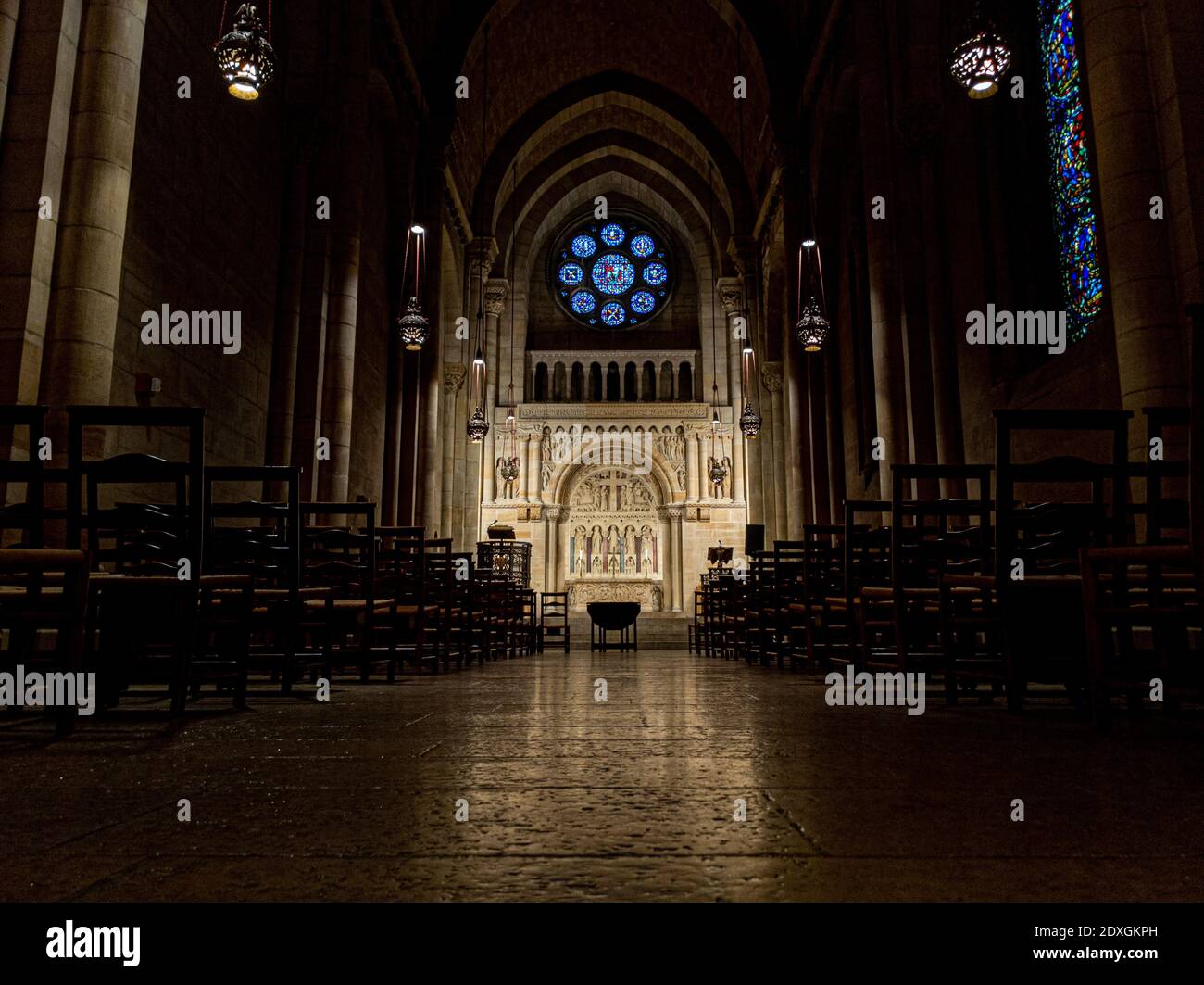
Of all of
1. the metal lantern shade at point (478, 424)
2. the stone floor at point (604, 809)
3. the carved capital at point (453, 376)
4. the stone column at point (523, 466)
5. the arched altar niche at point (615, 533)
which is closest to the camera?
the stone floor at point (604, 809)

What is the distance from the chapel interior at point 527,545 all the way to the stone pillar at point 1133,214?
0.09 feet

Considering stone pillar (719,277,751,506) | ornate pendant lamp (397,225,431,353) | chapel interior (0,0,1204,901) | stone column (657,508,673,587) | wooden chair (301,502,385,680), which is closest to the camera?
chapel interior (0,0,1204,901)

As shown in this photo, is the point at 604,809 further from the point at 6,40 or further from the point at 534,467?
the point at 534,467

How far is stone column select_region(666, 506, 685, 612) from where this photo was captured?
19.2m

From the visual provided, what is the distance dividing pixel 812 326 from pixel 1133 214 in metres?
3.49

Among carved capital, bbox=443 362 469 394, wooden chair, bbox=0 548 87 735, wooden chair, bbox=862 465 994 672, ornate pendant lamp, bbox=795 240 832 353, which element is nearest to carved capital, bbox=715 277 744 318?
carved capital, bbox=443 362 469 394

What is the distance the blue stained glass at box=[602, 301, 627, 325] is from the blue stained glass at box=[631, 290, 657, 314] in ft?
1.14

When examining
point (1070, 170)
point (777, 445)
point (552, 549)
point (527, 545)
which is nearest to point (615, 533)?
point (552, 549)

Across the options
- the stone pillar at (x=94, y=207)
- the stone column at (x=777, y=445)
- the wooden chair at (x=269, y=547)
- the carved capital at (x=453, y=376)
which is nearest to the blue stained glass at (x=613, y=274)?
the carved capital at (x=453, y=376)

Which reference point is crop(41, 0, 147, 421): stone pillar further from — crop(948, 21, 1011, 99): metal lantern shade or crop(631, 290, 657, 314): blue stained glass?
crop(631, 290, 657, 314): blue stained glass

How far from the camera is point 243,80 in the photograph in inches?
169

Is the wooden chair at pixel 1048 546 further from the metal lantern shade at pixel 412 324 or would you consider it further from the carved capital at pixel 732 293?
the carved capital at pixel 732 293

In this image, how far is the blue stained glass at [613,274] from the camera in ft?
69.7

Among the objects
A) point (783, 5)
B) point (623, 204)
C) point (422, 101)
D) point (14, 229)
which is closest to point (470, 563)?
point (14, 229)
